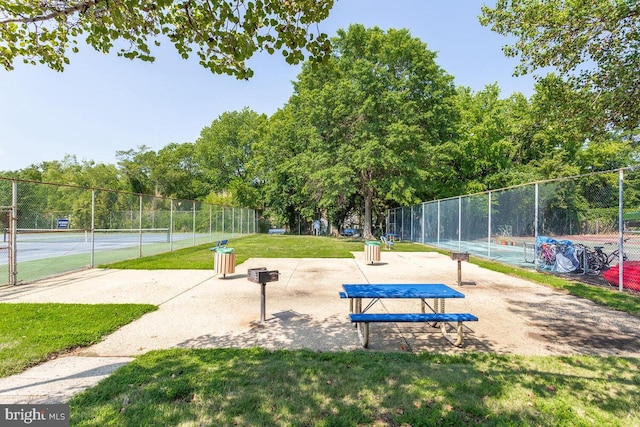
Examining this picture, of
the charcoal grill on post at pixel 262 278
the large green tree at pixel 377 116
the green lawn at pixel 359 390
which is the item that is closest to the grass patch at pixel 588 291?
the green lawn at pixel 359 390

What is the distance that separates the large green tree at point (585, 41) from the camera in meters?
7.61

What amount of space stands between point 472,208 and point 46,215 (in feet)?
62.2

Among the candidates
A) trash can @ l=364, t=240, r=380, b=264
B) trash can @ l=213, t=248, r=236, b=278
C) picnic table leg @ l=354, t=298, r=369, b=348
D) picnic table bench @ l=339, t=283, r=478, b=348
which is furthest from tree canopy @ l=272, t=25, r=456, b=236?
picnic table leg @ l=354, t=298, r=369, b=348

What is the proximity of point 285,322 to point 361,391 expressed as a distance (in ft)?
8.16

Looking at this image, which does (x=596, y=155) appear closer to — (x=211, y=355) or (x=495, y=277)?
(x=495, y=277)

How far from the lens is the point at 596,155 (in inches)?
1442

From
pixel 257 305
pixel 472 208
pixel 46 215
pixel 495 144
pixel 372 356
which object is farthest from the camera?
pixel 495 144

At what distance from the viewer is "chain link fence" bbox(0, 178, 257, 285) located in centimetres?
971

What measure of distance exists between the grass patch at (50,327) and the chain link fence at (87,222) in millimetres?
3583

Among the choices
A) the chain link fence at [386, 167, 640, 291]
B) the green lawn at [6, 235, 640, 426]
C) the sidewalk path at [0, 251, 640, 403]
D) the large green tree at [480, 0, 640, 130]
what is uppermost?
the large green tree at [480, 0, 640, 130]

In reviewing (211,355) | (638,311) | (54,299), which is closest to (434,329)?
(211,355)

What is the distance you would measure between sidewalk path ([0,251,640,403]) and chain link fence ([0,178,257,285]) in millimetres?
2078

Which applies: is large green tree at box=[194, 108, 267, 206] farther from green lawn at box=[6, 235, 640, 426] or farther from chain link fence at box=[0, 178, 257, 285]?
green lawn at box=[6, 235, 640, 426]

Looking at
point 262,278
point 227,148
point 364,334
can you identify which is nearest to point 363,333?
point 364,334
